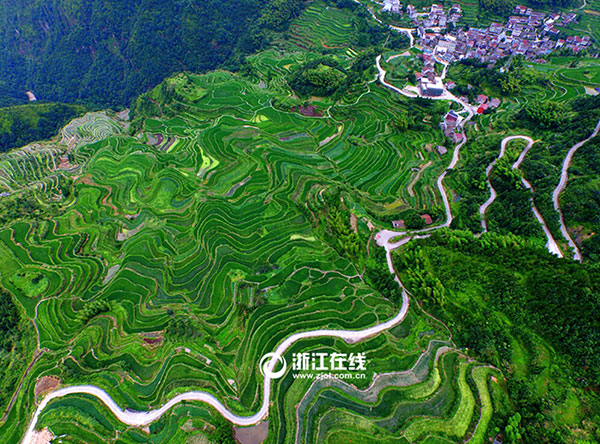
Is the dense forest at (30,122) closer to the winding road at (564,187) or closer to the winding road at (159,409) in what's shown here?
the winding road at (159,409)

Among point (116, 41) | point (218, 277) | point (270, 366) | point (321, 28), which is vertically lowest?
point (116, 41)

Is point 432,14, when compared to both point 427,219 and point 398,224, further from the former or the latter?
point 398,224

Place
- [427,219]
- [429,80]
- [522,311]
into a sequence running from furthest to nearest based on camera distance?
[429,80]
[427,219]
[522,311]

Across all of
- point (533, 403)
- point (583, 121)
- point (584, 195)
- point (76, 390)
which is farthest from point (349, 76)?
point (76, 390)

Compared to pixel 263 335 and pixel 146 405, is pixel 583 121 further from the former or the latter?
pixel 146 405

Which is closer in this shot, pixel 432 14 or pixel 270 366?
pixel 270 366

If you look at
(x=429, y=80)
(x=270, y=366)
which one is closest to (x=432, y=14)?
(x=429, y=80)

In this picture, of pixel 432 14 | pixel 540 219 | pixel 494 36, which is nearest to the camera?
pixel 540 219

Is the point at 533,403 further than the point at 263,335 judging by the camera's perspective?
No
